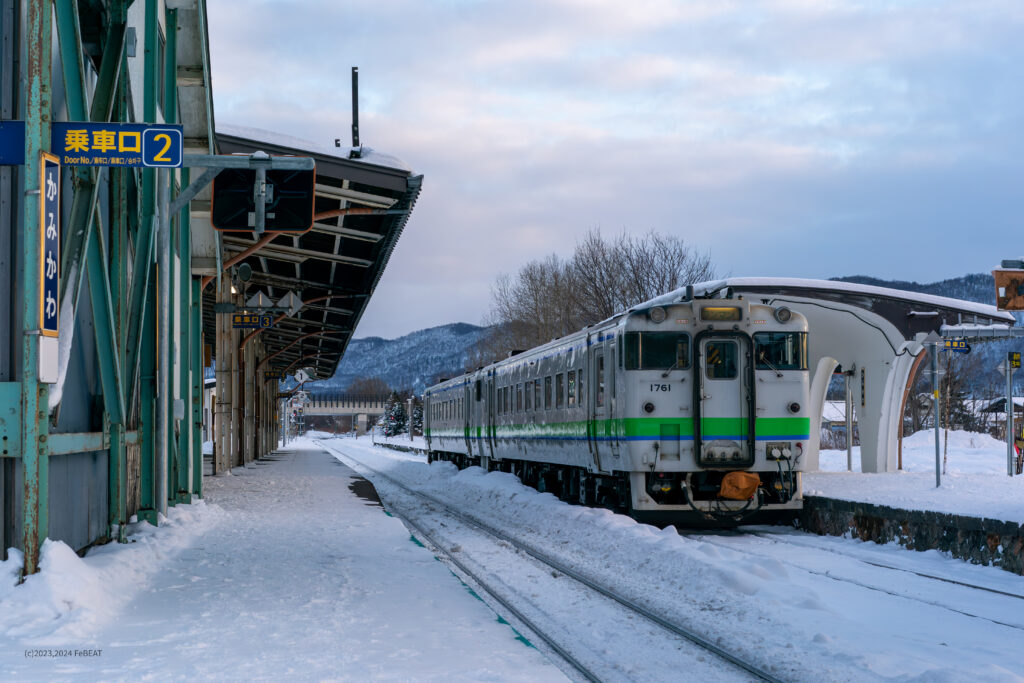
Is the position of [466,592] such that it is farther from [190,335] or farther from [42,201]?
[190,335]

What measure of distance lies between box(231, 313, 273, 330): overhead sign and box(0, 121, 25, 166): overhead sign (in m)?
15.5

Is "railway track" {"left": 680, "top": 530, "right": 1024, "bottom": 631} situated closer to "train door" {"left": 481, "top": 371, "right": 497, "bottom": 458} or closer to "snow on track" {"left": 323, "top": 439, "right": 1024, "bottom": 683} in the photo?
"snow on track" {"left": 323, "top": 439, "right": 1024, "bottom": 683}

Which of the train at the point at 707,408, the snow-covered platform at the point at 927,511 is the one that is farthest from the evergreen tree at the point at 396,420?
the train at the point at 707,408

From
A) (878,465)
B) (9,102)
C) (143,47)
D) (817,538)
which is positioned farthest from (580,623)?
(878,465)

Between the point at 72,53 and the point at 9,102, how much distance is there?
872 millimetres

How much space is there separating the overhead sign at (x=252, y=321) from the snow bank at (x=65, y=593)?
1363cm

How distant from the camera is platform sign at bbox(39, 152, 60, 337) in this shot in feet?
25.1

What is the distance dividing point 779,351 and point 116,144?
918cm

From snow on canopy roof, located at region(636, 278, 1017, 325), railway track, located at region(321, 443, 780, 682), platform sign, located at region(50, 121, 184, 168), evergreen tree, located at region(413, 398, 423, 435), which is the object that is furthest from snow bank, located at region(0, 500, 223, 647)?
evergreen tree, located at region(413, 398, 423, 435)

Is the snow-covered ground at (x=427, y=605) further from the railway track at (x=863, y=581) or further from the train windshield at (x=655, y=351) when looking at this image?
the train windshield at (x=655, y=351)

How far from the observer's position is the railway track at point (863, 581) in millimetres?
8539

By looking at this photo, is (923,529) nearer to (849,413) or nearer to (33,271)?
(33,271)

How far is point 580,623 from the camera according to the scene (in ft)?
27.0

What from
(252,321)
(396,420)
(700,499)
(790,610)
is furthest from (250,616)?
(396,420)
